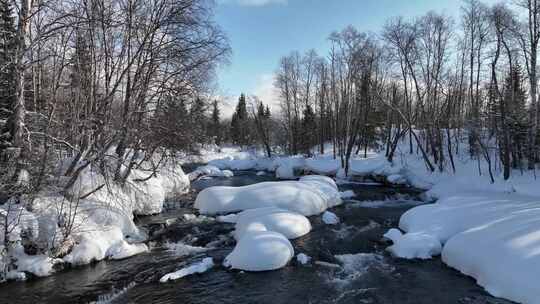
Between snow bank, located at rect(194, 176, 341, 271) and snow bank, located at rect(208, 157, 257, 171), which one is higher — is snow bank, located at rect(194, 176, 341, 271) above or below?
below

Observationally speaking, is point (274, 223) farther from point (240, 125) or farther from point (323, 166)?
point (240, 125)

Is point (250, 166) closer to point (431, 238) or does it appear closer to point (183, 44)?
point (183, 44)

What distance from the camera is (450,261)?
8.56 metres

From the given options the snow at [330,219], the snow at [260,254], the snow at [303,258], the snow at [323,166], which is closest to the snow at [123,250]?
the snow at [260,254]

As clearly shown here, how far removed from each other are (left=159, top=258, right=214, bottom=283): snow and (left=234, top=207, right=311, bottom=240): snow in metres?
1.77

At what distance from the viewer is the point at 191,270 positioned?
845cm

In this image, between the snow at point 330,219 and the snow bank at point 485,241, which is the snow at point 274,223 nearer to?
the snow at point 330,219

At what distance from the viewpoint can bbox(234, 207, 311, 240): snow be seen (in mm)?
10781

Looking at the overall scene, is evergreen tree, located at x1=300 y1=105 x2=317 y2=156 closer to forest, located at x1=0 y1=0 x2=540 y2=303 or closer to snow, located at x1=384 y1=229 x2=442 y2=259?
forest, located at x1=0 y1=0 x2=540 y2=303

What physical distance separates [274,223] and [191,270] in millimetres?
3338

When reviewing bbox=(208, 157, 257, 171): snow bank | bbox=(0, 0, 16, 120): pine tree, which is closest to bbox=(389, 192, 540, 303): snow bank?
bbox=(0, 0, 16, 120): pine tree

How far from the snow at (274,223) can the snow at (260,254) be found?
130cm

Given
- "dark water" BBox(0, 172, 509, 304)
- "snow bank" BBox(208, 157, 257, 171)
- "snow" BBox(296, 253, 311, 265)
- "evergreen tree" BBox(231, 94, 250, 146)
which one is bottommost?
"dark water" BBox(0, 172, 509, 304)

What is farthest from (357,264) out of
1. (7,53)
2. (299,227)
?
(7,53)
